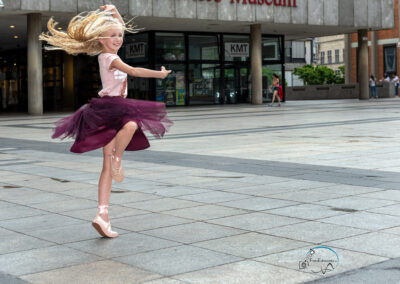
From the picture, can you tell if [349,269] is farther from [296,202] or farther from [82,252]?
[296,202]

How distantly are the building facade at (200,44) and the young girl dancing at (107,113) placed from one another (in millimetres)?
22951

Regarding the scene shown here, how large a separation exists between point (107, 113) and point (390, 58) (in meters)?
57.0

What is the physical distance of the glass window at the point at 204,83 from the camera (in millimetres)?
35812

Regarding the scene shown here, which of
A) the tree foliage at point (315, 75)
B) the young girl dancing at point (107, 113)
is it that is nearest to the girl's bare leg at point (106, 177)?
the young girl dancing at point (107, 113)

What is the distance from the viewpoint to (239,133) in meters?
15.5

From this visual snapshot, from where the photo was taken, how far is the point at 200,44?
3612 centimetres

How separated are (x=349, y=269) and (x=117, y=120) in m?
2.10

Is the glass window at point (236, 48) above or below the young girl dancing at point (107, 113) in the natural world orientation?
above

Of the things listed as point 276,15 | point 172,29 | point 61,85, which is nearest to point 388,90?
point 276,15

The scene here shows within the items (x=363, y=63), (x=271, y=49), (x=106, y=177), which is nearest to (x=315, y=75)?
(x=363, y=63)

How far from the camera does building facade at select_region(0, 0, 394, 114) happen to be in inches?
1164

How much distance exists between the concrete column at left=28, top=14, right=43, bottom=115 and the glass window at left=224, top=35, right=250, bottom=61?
12.4 meters

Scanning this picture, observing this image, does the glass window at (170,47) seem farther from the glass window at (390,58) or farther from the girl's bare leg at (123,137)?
the girl's bare leg at (123,137)

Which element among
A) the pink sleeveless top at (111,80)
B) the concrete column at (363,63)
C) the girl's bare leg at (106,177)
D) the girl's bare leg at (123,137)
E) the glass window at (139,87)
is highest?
the concrete column at (363,63)
